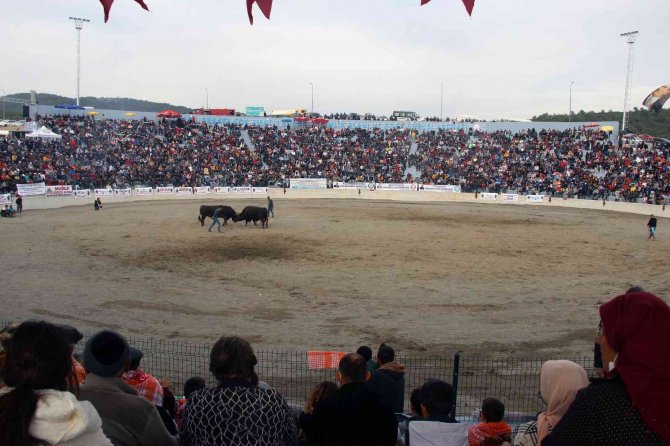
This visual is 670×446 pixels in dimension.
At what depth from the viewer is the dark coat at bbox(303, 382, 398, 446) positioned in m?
3.49

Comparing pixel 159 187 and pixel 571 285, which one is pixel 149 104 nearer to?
pixel 159 187

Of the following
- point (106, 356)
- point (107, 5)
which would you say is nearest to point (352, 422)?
point (106, 356)

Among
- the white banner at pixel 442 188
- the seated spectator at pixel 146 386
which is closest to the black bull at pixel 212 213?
the seated spectator at pixel 146 386

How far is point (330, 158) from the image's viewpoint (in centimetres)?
5900

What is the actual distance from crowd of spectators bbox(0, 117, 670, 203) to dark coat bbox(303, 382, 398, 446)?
4008 centimetres

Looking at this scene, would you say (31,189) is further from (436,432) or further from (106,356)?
(436,432)

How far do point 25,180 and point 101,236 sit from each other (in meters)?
18.6

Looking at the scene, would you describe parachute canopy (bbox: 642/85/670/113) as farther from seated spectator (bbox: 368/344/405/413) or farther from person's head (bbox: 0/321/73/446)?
person's head (bbox: 0/321/73/446)

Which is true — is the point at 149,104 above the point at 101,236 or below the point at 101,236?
above

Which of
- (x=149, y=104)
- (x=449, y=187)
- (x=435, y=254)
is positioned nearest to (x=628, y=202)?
(x=449, y=187)

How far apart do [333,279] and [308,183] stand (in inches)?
1396

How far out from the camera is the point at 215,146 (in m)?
57.5

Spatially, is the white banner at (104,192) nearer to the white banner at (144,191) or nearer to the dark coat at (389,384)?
the white banner at (144,191)

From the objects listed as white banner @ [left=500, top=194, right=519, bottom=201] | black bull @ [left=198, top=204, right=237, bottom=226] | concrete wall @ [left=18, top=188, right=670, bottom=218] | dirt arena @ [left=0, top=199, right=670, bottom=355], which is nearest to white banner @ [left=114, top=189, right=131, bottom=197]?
concrete wall @ [left=18, top=188, right=670, bottom=218]
